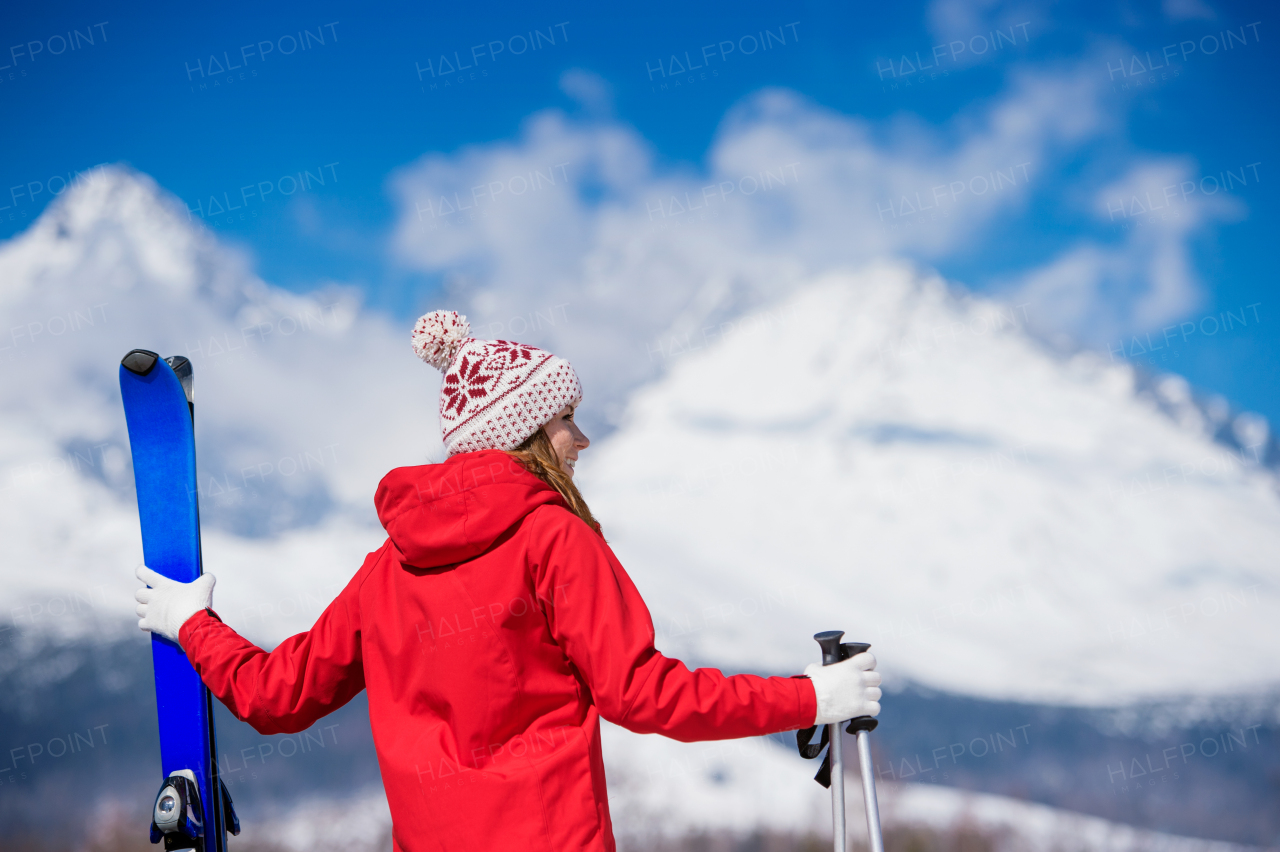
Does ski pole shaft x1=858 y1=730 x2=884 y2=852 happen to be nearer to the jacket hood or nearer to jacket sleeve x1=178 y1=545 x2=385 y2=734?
the jacket hood

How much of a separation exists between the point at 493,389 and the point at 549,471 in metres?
0.17

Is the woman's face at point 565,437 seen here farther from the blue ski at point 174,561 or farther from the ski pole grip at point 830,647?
the blue ski at point 174,561

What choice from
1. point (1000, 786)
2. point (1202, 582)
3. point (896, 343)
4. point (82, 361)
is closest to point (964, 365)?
point (896, 343)

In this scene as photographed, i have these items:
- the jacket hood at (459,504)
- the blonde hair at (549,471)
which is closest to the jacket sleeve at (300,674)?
the jacket hood at (459,504)

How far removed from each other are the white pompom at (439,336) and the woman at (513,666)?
0.50 ft

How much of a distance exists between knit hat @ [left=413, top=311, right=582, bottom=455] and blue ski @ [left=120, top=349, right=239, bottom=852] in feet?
2.65

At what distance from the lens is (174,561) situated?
1.73m

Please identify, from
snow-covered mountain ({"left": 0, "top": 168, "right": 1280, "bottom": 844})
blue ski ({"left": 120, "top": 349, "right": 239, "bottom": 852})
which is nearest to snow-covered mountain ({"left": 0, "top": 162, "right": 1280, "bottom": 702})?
snow-covered mountain ({"left": 0, "top": 168, "right": 1280, "bottom": 844})

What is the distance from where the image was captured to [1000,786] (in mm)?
7883

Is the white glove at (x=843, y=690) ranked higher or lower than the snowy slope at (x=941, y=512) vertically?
lower

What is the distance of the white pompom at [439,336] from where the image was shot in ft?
4.65

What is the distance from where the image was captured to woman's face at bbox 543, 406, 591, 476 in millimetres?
1365

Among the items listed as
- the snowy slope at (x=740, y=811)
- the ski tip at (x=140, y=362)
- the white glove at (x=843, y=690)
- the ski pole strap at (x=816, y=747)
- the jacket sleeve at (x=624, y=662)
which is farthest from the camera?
the snowy slope at (x=740, y=811)

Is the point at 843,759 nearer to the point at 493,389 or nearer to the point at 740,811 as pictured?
the point at 493,389
